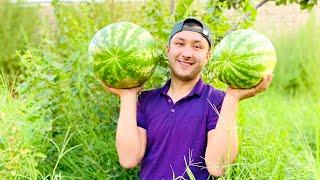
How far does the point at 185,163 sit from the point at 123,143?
1.03 feet

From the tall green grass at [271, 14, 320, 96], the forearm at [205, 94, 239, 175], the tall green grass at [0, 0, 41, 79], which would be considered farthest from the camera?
the tall green grass at [0, 0, 41, 79]

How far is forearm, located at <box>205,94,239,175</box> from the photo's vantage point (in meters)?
2.83

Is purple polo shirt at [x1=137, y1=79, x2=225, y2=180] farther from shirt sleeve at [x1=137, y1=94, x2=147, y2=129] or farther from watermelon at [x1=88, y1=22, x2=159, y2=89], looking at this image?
watermelon at [x1=88, y1=22, x2=159, y2=89]

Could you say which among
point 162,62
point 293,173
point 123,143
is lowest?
point 293,173

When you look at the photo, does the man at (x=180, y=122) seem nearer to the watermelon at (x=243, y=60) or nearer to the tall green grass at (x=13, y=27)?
the watermelon at (x=243, y=60)

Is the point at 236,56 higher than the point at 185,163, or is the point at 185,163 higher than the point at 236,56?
the point at 236,56

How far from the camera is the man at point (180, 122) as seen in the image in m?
2.98

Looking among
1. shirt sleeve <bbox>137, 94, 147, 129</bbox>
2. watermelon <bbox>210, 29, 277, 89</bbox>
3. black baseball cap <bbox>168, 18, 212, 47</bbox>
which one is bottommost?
shirt sleeve <bbox>137, 94, 147, 129</bbox>

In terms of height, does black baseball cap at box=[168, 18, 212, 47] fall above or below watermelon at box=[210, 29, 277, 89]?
above

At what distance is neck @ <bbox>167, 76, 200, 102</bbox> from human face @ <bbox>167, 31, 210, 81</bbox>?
3 cm

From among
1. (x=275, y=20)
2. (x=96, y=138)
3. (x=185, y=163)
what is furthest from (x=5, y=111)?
(x=275, y=20)

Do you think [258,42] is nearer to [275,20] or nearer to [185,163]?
[185,163]

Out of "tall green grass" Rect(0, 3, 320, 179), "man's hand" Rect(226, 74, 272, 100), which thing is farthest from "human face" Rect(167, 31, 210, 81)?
"tall green grass" Rect(0, 3, 320, 179)

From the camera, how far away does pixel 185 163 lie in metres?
2.95
